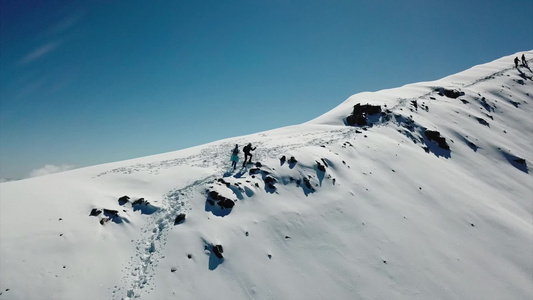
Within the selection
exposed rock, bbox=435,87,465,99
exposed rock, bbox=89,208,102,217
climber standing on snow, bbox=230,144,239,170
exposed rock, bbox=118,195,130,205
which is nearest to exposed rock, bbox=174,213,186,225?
exposed rock, bbox=118,195,130,205

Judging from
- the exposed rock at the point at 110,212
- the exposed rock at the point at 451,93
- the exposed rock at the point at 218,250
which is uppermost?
the exposed rock at the point at 451,93

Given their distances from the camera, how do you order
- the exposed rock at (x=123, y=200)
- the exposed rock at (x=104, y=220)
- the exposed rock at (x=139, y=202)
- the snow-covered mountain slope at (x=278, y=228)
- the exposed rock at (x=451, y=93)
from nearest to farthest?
the snow-covered mountain slope at (x=278, y=228), the exposed rock at (x=104, y=220), the exposed rock at (x=139, y=202), the exposed rock at (x=123, y=200), the exposed rock at (x=451, y=93)

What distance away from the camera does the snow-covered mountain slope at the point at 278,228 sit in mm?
12148

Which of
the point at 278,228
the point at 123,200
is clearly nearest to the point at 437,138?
the point at 278,228

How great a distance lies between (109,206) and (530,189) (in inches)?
1511

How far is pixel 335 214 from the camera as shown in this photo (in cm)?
1733

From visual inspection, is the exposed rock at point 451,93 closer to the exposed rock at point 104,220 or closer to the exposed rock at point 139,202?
the exposed rock at point 139,202

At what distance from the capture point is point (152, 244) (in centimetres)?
1351

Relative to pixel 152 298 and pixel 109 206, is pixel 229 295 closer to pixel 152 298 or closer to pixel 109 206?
pixel 152 298

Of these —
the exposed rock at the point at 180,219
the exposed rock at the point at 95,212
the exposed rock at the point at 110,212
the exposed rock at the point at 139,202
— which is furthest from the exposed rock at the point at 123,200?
the exposed rock at the point at 180,219

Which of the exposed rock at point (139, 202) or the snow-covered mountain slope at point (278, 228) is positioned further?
the exposed rock at point (139, 202)

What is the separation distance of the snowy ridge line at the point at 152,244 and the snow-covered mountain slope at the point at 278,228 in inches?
2.5

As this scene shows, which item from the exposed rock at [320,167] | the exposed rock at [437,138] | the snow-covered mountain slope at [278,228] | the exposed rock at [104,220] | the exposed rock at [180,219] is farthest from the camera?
the exposed rock at [437,138]

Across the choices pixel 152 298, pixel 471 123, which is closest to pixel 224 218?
pixel 152 298
